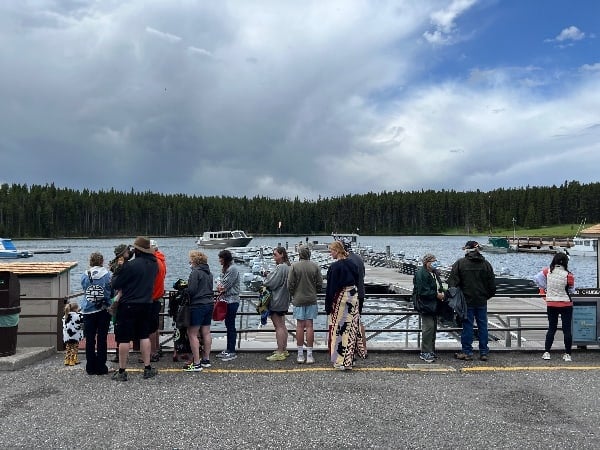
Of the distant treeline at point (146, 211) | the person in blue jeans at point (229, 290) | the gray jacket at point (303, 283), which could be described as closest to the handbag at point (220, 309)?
the person in blue jeans at point (229, 290)

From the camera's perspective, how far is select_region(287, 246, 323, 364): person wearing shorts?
8.07 meters

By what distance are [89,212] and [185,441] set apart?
632 feet

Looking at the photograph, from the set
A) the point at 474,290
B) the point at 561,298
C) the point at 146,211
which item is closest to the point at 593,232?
the point at 561,298

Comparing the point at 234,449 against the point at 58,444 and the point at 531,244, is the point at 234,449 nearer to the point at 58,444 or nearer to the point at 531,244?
the point at 58,444

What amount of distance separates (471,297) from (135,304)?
17.8 feet

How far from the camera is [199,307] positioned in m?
7.71

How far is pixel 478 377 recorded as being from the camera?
23.8 feet

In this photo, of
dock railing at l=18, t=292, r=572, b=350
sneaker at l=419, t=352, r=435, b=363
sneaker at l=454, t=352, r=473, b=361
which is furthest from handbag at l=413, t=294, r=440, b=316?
sneaker at l=454, t=352, r=473, b=361

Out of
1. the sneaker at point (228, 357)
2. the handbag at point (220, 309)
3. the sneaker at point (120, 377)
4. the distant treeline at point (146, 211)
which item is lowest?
the sneaker at point (228, 357)

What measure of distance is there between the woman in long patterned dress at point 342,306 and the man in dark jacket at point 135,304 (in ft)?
9.07

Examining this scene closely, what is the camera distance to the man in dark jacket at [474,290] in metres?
8.29

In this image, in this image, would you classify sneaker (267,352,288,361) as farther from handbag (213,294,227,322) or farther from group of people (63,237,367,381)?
handbag (213,294,227,322)

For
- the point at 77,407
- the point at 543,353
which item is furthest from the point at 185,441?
the point at 543,353

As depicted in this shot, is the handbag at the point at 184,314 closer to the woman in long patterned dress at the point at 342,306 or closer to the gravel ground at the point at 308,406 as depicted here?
the gravel ground at the point at 308,406
